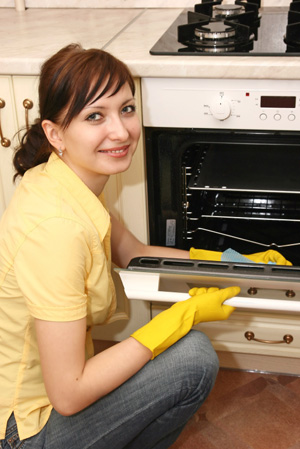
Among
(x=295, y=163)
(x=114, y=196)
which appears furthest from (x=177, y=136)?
(x=295, y=163)

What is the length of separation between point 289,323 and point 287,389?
26cm

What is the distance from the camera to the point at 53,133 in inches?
50.3

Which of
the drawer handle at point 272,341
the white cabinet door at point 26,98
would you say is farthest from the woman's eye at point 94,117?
the drawer handle at point 272,341

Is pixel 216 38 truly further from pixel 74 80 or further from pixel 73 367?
pixel 73 367

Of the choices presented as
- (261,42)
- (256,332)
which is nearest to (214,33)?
(261,42)

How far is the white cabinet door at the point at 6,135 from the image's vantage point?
1615 mm

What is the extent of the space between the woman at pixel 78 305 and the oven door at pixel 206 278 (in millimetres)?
39

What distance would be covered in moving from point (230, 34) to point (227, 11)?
0.69 feet

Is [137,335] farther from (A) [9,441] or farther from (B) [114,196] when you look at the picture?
(B) [114,196]

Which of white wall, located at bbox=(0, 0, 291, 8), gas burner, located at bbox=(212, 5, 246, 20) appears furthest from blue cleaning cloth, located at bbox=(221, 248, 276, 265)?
white wall, located at bbox=(0, 0, 291, 8)

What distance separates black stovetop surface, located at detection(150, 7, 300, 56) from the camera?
1.50 meters

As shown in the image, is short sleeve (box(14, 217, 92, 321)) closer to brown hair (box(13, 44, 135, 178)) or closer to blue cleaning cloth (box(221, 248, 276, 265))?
brown hair (box(13, 44, 135, 178))

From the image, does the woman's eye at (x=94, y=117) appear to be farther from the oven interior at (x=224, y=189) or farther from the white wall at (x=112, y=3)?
the white wall at (x=112, y=3)

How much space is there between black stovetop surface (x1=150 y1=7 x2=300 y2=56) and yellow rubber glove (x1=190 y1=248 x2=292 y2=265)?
548 mm
